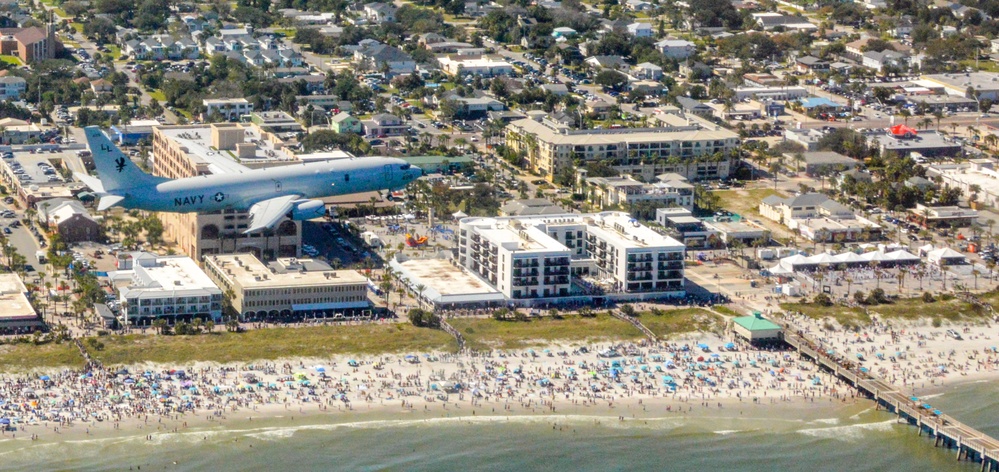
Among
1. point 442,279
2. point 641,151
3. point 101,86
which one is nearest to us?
point 442,279

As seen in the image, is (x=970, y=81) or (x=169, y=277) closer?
(x=169, y=277)

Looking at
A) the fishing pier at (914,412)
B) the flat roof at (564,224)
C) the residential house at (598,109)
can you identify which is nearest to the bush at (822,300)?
the fishing pier at (914,412)

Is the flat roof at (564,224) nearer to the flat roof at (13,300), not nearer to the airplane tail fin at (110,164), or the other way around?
the airplane tail fin at (110,164)

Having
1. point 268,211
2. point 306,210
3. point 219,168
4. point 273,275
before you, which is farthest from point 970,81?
point 273,275

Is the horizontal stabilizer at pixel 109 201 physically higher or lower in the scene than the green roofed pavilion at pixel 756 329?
higher

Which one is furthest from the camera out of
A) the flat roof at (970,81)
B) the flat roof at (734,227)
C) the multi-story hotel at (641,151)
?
the flat roof at (970,81)

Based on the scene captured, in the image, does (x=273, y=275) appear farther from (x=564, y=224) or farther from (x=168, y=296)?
(x=564, y=224)
